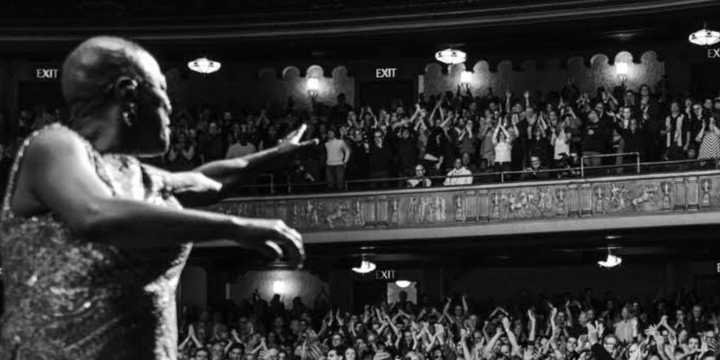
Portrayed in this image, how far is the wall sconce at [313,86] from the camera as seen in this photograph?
29.6m

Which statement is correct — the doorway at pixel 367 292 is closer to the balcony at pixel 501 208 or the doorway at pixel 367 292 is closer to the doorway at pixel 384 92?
the doorway at pixel 384 92

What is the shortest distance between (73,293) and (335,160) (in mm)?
21459

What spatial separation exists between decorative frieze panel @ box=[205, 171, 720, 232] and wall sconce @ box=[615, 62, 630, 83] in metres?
6.09

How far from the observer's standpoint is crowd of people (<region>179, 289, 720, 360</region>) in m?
18.5

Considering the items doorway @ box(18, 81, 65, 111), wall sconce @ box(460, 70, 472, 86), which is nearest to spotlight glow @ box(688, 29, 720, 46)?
wall sconce @ box(460, 70, 472, 86)

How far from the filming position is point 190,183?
96.5 inches

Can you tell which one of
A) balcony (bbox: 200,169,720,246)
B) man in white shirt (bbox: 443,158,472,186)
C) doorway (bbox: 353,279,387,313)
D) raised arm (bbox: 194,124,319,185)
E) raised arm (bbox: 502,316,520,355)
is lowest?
raised arm (bbox: 194,124,319,185)

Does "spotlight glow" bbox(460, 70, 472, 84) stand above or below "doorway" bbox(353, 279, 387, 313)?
above

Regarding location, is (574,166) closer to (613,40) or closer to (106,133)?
(613,40)

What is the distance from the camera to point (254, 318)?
23.1 metres

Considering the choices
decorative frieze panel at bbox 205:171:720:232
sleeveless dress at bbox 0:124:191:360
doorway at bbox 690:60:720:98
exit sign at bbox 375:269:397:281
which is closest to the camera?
sleeveless dress at bbox 0:124:191:360

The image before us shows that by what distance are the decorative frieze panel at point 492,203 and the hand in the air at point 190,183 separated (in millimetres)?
19489

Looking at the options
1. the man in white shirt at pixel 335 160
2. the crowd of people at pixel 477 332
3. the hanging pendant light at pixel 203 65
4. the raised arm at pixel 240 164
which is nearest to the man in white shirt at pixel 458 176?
the man in white shirt at pixel 335 160

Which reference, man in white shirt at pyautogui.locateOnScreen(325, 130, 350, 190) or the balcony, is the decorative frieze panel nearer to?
the balcony
